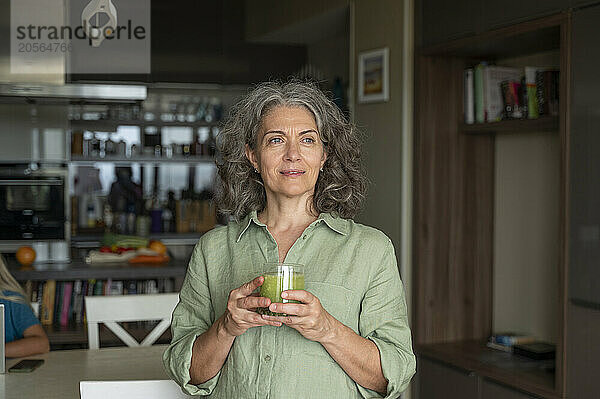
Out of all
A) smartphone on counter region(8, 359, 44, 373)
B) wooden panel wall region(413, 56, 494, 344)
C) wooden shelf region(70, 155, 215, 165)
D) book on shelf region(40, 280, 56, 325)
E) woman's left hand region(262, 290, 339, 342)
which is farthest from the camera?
wooden shelf region(70, 155, 215, 165)

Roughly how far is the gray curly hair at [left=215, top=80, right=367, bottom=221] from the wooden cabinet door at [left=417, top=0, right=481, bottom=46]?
158 cm

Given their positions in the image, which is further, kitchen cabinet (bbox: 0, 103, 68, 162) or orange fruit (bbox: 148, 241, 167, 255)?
orange fruit (bbox: 148, 241, 167, 255)

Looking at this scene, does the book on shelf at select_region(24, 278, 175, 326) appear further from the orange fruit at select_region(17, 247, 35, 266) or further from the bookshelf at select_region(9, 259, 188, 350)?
the orange fruit at select_region(17, 247, 35, 266)

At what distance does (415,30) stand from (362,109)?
55 centimetres

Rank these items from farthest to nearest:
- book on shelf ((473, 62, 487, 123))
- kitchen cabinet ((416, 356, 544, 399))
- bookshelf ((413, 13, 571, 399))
→ book on shelf ((473, 62, 487, 123)) < bookshelf ((413, 13, 571, 399)) < kitchen cabinet ((416, 356, 544, 399))

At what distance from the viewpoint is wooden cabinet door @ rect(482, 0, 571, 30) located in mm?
2654

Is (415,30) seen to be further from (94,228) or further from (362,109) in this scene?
(94,228)

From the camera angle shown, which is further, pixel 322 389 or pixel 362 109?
pixel 362 109

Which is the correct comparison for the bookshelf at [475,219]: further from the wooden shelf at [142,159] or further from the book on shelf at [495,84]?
the wooden shelf at [142,159]

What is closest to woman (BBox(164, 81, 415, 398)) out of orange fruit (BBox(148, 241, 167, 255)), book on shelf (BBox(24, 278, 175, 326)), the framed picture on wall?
the framed picture on wall

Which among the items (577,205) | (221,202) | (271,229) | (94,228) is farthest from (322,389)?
(94,228)

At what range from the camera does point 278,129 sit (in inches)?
60.6

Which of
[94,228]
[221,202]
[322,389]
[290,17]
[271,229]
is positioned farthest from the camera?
[94,228]

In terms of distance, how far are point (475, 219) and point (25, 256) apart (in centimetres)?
230
